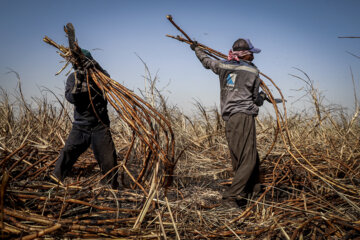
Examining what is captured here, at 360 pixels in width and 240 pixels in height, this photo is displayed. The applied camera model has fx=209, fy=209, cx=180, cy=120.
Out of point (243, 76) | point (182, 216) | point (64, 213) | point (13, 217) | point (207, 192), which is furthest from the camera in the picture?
point (207, 192)

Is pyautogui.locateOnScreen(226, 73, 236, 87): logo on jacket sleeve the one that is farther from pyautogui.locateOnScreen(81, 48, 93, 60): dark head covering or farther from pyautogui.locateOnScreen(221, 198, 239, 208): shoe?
pyautogui.locateOnScreen(81, 48, 93, 60): dark head covering

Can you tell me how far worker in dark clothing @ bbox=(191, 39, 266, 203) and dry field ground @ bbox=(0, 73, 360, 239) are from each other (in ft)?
0.80

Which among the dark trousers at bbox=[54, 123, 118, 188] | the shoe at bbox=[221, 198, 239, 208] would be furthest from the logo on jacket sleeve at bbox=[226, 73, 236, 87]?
the dark trousers at bbox=[54, 123, 118, 188]

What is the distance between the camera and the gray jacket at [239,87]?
2223mm

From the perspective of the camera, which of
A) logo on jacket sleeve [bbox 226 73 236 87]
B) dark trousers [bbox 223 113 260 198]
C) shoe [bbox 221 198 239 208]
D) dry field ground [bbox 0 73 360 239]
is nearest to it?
dry field ground [bbox 0 73 360 239]

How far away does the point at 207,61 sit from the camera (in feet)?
8.27

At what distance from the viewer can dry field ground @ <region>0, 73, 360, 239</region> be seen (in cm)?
118

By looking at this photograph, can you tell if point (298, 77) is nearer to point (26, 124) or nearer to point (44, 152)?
point (44, 152)

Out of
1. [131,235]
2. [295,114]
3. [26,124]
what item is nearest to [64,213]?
[131,235]

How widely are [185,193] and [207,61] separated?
5.09ft

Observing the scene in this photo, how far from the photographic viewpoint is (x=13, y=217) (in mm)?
1062

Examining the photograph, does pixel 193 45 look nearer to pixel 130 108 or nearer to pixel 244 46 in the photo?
pixel 244 46

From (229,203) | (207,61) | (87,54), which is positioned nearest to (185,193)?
(229,203)

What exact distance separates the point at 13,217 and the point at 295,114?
4.49 metres
